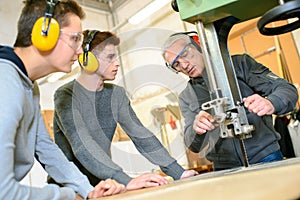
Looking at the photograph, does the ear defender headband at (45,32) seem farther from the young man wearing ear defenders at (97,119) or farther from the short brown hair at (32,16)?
the young man wearing ear defenders at (97,119)

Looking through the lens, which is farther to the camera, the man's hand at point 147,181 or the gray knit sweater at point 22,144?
the man's hand at point 147,181

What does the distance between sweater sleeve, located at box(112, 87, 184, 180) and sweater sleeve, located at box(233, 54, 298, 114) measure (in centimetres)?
48

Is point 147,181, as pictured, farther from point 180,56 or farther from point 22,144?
point 180,56

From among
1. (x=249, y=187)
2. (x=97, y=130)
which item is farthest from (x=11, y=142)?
(x=97, y=130)

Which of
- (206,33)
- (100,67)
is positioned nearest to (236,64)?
(206,33)

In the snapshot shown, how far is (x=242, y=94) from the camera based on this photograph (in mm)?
1262

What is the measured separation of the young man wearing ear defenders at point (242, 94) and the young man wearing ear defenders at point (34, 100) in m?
0.46

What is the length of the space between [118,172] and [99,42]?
67cm

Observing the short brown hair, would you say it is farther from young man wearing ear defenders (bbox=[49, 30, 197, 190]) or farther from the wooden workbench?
the wooden workbench

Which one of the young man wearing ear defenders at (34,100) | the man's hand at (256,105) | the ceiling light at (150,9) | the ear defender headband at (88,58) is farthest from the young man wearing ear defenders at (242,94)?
the ceiling light at (150,9)

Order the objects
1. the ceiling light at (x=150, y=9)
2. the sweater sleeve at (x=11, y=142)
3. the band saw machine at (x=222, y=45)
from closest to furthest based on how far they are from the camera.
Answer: the sweater sleeve at (x=11, y=142) → the band saw machine at (x=222, y=45) → the ceiling light at (x=150, y=9)

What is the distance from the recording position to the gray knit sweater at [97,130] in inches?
49.8

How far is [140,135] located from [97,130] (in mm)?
209

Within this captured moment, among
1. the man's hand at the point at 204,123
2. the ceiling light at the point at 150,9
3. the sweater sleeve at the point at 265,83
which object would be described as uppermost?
the ceiling light at the point at 150,9
